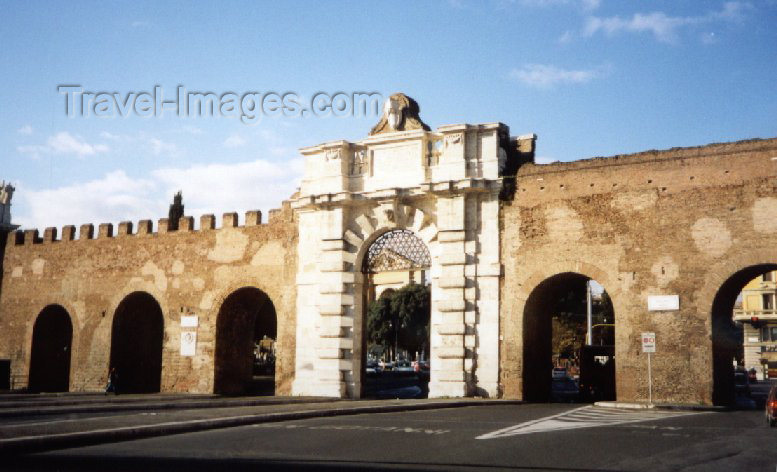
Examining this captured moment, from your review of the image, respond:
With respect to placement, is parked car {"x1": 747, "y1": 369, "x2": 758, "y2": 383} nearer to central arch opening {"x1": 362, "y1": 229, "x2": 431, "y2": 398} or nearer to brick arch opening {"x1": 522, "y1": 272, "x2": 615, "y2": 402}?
central arch opening {"x1": 362, "y1": 229, "x2": 431, "y2": 398}

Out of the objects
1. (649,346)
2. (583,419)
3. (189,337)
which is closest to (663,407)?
(649,346)

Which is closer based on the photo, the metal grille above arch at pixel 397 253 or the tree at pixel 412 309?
the metal grille above arch at pixel 397 253

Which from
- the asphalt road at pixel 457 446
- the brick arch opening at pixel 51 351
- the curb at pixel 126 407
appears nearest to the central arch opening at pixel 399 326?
the brick arch opening at pixel 51 351

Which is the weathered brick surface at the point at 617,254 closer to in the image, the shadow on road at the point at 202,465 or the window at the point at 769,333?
the shadow on road at the point at 202,465

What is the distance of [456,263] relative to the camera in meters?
21.4

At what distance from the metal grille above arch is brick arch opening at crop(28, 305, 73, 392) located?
14.2 metres

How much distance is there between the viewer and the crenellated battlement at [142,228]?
1014 inches

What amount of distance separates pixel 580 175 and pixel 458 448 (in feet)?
37.2

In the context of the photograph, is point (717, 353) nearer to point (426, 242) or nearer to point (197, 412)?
point (426, 242)

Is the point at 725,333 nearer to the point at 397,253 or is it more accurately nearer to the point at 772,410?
the point at 772,410

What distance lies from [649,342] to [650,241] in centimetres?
245

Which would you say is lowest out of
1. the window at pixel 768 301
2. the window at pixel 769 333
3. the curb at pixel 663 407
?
the curb at pixel 663 407

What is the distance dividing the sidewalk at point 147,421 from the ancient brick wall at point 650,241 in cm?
311

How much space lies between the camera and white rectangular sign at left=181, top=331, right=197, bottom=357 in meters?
26.2
